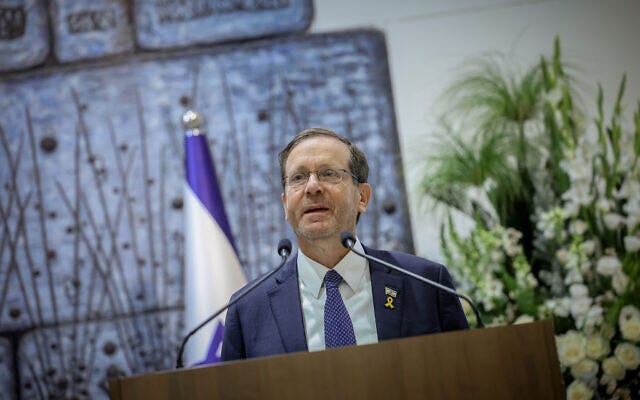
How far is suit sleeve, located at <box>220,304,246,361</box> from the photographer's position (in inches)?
86.0

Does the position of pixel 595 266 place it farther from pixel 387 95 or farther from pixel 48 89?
pixel 48 89

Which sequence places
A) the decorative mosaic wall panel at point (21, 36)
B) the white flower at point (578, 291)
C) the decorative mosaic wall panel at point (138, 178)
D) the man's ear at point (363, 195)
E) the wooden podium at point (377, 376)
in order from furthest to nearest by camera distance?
1. the decorative mosaic wall panel at point (21, 36)
2. the decorative mosaic wall panel at point (138, 178)
3. the white flower at point (578, 291)
4. the man's ear at point (363, 195)
5. the wooden podium at point (377, 376)

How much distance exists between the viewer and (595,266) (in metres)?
3.06

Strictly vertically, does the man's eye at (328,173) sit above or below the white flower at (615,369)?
above

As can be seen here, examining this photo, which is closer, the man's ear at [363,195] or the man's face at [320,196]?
the man's face at [320,196]

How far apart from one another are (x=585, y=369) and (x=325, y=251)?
122 centimetres

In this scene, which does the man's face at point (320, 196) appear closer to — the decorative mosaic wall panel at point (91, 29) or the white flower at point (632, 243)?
the white flower at point (632, 243)

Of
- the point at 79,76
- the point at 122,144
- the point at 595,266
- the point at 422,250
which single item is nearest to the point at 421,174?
the point at 422,250

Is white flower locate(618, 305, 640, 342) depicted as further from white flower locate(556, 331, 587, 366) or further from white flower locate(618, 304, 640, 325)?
white flower locate(556, 331, 587, 366)

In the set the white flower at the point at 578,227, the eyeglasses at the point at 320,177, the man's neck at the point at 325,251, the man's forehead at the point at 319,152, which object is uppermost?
the man's forehead at the point at 319,152

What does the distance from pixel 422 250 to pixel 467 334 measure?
76.9 inches

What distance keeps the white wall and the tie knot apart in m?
1.52

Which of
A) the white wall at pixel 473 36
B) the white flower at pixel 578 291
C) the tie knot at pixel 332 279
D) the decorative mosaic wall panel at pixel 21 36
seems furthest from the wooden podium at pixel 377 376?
the decorative mosaic wall panel at pixel 21 36

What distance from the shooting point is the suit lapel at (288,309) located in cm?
209
